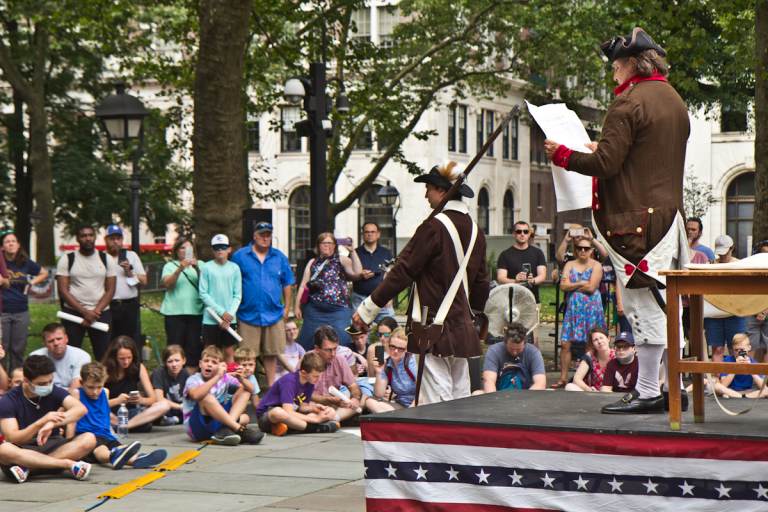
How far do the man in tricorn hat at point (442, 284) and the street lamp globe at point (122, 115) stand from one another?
10286 mm

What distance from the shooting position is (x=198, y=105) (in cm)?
1698

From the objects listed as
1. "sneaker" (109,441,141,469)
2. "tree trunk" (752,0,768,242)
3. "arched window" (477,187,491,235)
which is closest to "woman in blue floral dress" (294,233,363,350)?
"sneaker" (109,441,141,469)

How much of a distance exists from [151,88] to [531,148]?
1991 cm

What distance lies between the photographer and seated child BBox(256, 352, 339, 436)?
12.5m

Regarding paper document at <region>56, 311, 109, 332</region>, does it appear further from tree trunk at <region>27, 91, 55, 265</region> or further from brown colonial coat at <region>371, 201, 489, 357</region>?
tree trunk at <region>27, 91, 55, 265</region>

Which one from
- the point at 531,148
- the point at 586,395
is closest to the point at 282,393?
the point at 586,395

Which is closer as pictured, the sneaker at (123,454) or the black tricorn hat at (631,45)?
the black tricorn hat at (631,45)

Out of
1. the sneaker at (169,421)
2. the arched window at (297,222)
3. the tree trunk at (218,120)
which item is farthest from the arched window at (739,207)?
the sneaker at (169,421)

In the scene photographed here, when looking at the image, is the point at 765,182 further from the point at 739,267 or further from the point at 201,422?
the point at 739,267

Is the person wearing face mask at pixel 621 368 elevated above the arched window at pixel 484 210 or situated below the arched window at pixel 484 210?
below

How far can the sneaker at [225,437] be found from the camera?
11930 millimetres

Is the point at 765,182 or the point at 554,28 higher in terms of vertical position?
the point at 554,28

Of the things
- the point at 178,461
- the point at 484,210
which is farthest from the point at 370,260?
the point at 484,210

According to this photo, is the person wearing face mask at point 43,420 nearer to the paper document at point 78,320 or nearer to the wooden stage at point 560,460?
the paper document at point 78,320
